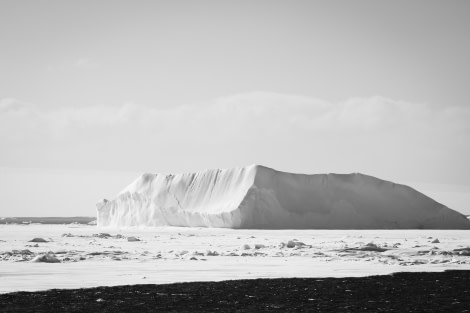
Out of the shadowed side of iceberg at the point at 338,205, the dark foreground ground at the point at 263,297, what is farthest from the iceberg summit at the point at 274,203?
the dark foreground ground at the point at 263,297

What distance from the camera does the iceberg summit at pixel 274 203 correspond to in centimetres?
3684

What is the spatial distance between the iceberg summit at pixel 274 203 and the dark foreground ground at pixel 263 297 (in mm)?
25617

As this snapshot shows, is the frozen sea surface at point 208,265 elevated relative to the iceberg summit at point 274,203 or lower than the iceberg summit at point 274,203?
lower

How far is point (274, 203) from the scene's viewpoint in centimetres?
3709

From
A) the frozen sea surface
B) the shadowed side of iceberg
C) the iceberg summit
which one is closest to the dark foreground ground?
the frozen sea surface

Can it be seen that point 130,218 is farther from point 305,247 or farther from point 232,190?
point 305,247

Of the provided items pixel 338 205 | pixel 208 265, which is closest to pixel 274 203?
pixel 338 205

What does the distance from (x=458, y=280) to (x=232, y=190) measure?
28.2 metres

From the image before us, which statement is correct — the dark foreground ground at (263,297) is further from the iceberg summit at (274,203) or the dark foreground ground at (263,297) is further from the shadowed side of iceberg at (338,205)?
the shadowed side of iceberg at (338,205)

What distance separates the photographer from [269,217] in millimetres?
36750

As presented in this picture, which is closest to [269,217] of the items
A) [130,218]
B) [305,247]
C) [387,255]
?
[130,218]

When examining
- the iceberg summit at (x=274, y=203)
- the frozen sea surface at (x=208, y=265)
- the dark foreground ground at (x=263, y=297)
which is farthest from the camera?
the iceberg summit at (x=274, y=203)

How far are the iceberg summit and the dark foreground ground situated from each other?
1009 inches

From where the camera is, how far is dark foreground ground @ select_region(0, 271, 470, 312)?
767cm
